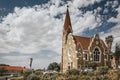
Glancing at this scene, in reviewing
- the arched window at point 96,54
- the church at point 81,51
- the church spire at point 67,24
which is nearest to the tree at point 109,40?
the church at point 81,51

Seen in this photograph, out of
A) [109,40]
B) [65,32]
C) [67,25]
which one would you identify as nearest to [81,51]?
[65,32]

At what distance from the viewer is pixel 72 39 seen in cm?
6694

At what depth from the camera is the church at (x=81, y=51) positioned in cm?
6538

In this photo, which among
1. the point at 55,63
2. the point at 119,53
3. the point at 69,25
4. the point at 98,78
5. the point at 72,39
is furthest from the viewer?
the point at 55,63

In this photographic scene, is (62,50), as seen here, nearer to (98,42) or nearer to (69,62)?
(69,62)

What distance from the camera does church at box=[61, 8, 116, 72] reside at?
65.4m

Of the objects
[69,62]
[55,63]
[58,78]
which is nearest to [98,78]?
[58,78]

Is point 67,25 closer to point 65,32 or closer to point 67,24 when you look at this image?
point 67,24

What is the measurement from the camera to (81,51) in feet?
216

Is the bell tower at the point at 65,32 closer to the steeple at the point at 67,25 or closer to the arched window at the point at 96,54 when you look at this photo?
the steeple at the point at 67,25

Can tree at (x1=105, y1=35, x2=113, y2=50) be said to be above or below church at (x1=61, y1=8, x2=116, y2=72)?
above

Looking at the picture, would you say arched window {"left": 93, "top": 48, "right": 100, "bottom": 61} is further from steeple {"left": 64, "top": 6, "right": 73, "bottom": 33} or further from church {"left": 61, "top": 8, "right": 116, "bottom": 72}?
steeple {"left": 64, "top": 6, "right": 73, "bottom": 33}

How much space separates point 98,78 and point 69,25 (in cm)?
3783

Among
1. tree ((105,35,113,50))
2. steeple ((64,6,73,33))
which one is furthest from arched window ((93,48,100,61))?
steeple ((64,6,73,33))
